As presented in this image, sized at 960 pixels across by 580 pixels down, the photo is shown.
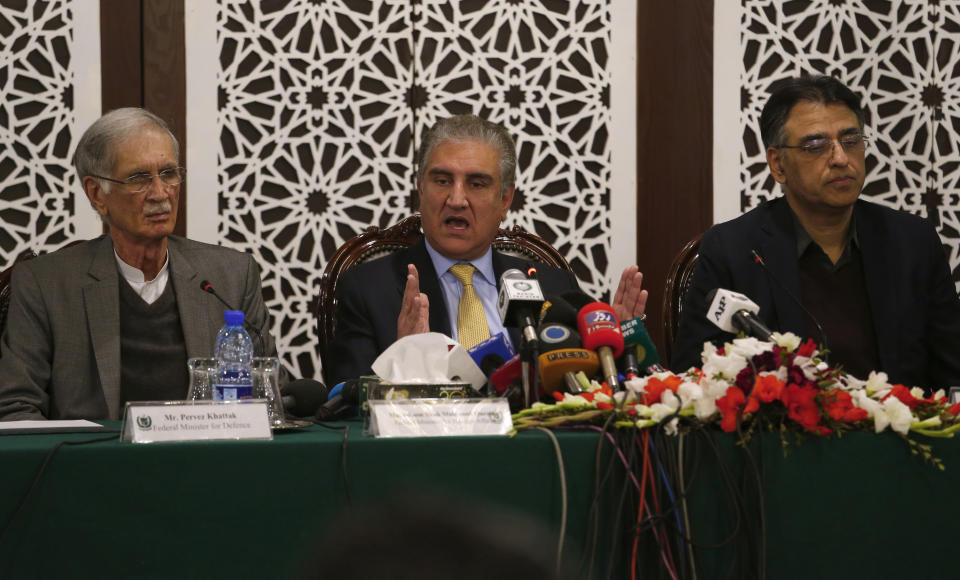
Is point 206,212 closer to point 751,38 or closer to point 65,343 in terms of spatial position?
point 65,343

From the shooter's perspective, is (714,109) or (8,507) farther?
(714,109)

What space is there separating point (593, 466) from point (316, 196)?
2354 millimetres

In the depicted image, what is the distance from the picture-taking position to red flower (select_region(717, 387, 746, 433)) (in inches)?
63.5

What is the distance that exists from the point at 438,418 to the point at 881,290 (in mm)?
1721

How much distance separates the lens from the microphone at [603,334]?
5.90 feet

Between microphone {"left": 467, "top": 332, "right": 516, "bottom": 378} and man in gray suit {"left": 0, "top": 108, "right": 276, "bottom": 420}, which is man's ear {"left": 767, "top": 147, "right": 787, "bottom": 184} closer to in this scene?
microphone {"left": 467, "top": 332, "right": 516, "bottom": 378}

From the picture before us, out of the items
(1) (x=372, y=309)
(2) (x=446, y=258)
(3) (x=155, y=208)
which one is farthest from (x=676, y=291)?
(3) (x=155, y=208)

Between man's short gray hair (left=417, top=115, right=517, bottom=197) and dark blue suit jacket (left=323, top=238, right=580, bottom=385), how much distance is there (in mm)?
303

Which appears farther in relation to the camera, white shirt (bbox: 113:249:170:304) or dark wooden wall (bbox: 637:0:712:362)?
dark wooden wall (bbox: 637:0:712:362)

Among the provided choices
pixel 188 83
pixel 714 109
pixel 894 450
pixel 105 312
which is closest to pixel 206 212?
pixel 188 83

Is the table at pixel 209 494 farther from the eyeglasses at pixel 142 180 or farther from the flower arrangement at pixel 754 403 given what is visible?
the eyeglasses at pixel 142 180

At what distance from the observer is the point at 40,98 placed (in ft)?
11.6

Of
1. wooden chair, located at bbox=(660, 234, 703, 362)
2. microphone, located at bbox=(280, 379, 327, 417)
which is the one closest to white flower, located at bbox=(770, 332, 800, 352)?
microphone, located at bbox=(280, 379, 327, 417)

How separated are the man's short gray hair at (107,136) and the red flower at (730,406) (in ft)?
6.20
